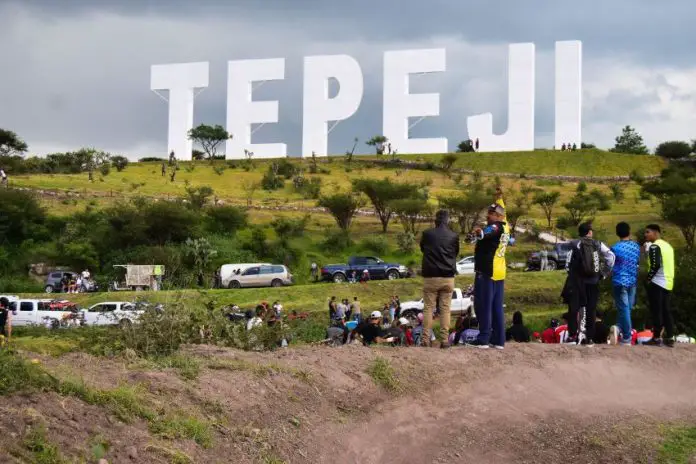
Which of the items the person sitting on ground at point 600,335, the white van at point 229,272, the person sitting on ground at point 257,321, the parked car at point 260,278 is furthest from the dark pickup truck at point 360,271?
the person sitting on ground at point 600,335

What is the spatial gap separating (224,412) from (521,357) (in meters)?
4.47

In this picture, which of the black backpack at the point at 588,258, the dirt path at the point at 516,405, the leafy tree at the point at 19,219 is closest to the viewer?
the dirt path at the point at 516,405

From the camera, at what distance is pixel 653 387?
1080cm

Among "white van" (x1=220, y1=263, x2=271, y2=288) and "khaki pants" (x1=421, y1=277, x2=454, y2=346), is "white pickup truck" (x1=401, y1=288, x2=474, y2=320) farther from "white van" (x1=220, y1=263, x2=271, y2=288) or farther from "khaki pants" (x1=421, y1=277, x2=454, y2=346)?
"khaki pants" (x1=421, y1=277, x2=454, y2=346)

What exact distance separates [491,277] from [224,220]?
38.9 meters

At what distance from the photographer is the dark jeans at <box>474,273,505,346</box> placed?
11.1m

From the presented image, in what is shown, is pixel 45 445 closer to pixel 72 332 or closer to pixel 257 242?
pixel 72 332

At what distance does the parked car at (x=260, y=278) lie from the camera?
40.2 metres

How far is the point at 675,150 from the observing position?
8531cm

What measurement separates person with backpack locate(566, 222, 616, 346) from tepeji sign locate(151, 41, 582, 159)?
203 ft

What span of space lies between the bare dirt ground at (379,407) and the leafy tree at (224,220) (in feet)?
127

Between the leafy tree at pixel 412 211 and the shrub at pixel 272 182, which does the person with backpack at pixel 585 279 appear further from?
the shrub at pixel 272 182

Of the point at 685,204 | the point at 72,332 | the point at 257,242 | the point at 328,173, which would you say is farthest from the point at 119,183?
the point at 72,332

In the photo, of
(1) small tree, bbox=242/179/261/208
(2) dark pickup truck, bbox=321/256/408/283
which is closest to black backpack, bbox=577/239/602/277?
(2) dark pickup truck, bbox=321/256/408/283
